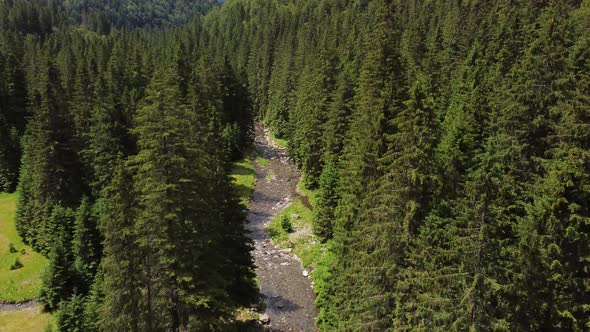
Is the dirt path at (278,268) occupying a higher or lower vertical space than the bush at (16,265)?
higher

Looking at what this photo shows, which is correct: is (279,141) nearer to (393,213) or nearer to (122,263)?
(122,263)

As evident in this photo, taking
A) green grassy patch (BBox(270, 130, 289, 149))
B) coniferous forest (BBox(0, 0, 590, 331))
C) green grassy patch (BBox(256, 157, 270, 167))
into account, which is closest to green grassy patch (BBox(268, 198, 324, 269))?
coniferous forest (BBox(0, 0, 590, 331))

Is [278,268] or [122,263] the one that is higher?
[122,263]

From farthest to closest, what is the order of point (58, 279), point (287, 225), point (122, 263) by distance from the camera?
1. point (287, 225)
2. point (58, 279)
3. point (122, 263)

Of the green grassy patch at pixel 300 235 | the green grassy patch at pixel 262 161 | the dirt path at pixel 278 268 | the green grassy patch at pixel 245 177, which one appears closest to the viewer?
the dirt path at pixel 278 268

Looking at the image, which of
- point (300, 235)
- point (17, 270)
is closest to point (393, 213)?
point (300, 235)

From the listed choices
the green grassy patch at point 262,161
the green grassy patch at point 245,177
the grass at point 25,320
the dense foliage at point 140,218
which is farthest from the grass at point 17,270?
the green grassy patch at point 262,161

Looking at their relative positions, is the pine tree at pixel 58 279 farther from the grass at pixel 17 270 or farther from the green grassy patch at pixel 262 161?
the green grassy patch at pixel 262 161

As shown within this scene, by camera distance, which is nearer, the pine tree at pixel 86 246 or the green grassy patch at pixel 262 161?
the pine tree at pixel 86 246
